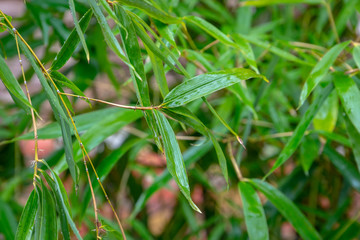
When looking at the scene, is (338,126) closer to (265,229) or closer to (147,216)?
(265,229)

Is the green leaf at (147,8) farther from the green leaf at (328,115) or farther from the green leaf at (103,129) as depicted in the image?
the green leaf at (328,115)

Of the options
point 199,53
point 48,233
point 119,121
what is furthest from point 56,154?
point 48,233

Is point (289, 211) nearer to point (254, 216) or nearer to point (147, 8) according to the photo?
point (254, 216)

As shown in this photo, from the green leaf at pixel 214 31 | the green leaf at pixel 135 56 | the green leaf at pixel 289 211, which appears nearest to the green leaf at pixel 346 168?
the green leaf at pixel 289 211

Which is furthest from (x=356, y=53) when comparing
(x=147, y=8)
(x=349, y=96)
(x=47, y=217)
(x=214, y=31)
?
(x=47, y=217)

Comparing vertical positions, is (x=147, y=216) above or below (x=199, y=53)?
below

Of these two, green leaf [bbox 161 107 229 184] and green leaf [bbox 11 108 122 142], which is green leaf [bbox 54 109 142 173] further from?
green leaf [bbox 161 107 229 184]
